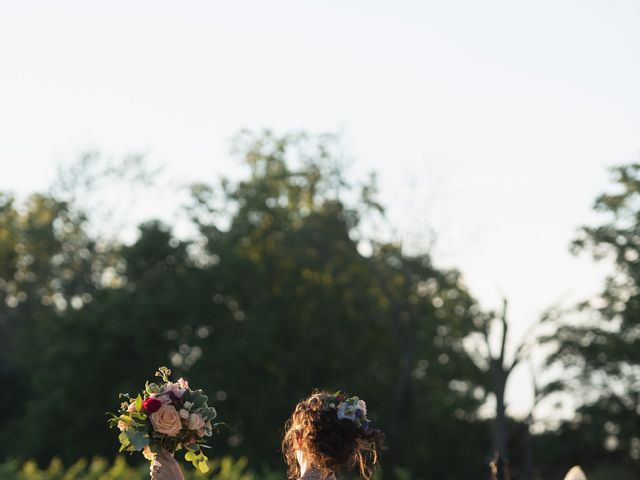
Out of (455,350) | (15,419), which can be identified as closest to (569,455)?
(455,350)

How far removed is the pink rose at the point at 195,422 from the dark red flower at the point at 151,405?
19 cm

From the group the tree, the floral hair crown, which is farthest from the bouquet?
the tree

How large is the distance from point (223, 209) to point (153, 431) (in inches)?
1575

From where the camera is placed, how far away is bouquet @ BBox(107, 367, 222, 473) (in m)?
6.62

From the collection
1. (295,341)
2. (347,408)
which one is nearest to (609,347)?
(295,341)

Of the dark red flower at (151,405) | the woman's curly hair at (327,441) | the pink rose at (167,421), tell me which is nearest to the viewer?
the woman's curly hair at (327,441)

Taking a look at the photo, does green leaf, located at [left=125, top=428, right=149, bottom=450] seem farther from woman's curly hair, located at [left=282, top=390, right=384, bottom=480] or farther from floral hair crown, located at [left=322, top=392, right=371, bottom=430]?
floral hair crown, located at [left=322, top=392, right=371, bottom=430]

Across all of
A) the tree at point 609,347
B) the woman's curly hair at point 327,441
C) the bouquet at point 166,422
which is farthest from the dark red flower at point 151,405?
the tree at point 609,347

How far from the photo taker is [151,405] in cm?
675

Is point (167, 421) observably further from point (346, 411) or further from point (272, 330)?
point (272, 330)

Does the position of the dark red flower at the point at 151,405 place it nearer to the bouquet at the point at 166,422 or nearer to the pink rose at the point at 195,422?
the bouquet at the point at 166,422

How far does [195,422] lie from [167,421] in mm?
186

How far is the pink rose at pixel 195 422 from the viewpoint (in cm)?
675

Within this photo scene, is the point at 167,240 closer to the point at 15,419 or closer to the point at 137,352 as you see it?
the point at 137,352
